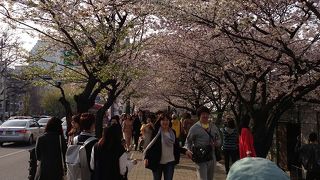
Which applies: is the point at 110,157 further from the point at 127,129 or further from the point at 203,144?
the point at 127,129

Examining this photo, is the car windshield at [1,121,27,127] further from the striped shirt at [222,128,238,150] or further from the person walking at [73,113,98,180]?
the person walking at [73,113,98,180]

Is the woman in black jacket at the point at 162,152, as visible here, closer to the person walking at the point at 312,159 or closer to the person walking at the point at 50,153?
the person walking at the point at 50,153

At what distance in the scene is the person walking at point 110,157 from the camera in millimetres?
5613

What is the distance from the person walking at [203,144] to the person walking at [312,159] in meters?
1.89

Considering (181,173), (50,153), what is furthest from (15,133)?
(50,153)

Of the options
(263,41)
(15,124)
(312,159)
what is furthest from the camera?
(15,124)

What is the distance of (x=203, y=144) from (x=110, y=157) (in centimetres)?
276

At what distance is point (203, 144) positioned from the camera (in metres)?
8.02

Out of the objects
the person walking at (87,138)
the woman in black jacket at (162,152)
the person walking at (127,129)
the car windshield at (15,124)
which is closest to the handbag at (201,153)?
the woman in black jacket at (162,152)

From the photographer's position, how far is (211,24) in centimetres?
879

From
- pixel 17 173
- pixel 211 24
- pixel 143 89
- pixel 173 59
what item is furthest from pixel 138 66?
pixel 143 89

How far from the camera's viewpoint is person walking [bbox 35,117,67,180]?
665 cm

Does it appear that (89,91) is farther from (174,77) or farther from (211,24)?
(174,77)

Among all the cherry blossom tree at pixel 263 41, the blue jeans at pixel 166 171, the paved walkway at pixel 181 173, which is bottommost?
the paved walkway at pixel 181 173
